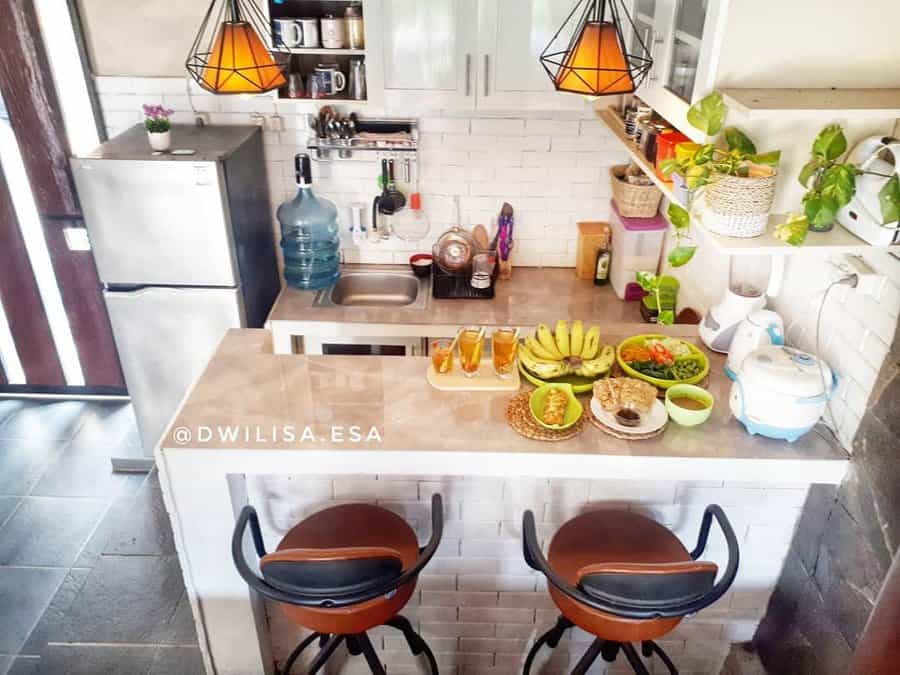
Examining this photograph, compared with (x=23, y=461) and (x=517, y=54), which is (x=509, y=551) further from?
(x=23, y=461)

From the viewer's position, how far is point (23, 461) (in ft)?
12.6

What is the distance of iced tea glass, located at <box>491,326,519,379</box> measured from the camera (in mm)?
2295

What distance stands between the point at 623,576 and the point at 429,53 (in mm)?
2209

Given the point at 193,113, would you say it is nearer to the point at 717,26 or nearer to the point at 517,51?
the point at 517,51

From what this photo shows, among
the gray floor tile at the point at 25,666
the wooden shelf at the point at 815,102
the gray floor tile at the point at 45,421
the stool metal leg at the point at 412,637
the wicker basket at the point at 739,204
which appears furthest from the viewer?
the gray floor tile at the point at 45,421

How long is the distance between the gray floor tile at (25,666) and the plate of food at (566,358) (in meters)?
2.14

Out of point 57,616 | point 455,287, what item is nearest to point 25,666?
point 57,616

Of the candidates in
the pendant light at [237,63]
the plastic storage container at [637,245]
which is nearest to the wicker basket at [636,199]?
the plastic storage container at [637,245]

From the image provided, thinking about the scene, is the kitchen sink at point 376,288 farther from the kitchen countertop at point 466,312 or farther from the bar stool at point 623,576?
the bar stool at point 623,576

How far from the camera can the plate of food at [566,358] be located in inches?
89.3

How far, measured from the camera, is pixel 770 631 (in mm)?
2453

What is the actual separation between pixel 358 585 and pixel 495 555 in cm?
67

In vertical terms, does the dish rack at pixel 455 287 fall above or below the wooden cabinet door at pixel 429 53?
below

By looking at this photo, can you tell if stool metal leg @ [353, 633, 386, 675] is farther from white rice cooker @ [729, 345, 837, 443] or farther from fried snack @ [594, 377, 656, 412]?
white rice cooker @ [729, 345, 837, 443]
